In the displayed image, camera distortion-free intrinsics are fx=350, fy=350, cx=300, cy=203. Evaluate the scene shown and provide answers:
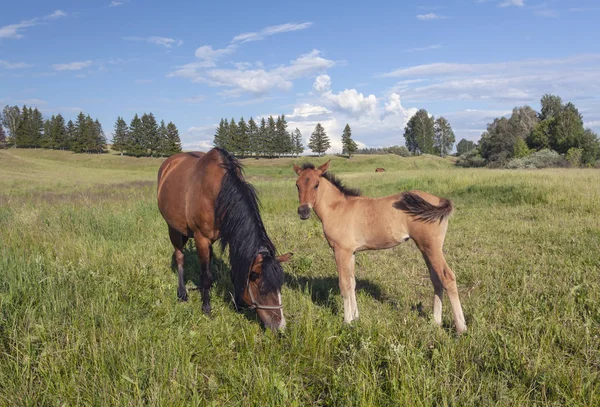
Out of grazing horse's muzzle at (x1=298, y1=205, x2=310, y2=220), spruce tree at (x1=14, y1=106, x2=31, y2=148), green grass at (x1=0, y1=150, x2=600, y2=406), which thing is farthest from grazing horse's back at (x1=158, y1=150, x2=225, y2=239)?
spruce tree at (x1=14, y1=106, x2=31, y2=148)

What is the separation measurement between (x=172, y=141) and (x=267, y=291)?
77.8 m

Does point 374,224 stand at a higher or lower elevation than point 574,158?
lower

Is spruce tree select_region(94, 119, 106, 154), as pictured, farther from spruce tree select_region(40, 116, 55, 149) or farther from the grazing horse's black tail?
the grazing horse's black tail

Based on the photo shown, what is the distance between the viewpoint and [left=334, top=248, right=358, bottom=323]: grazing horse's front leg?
4359mm

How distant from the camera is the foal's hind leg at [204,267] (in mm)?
5027

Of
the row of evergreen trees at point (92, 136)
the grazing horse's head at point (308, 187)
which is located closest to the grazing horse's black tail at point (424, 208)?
the grazing horse's head at point (308, 187)

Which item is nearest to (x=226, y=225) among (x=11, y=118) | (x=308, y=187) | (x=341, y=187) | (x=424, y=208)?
(x=308, y=187)

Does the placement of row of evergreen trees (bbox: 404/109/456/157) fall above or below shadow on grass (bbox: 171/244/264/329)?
above

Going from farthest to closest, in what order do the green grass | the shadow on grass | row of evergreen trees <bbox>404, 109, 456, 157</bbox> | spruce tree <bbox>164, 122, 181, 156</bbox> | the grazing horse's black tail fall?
row of evergreen trees <bbox>404, 109, 456, 157</bbox>, spruce tree <bbox>164, 122, 181, 156</bbox>, the shadow on grass, the grazing horse's black tail, the green grass

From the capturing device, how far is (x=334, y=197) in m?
4.86

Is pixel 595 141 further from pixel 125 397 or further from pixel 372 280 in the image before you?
pixel 125 397

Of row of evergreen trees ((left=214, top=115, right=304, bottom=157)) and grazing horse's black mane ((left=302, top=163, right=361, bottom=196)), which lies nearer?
grazing horse's black mane ((left=302, top=163, right=361, bottom=196))

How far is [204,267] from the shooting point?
5.14 meters

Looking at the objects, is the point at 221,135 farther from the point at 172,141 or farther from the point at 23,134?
the point at 23,134
